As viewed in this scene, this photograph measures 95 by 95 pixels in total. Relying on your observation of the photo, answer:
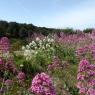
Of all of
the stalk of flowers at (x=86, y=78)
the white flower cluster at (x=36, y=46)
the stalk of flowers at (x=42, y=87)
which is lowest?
the white flower cluster at (x=36, y=46)

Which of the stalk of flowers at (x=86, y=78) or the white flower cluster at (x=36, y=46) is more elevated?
the stalk of flowers at (x=86, y=78)

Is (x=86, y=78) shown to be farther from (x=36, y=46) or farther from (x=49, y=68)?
(x=36, y=46)

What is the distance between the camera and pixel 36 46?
1830cm

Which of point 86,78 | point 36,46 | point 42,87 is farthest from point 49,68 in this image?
point 36,46

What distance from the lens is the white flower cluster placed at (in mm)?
16625

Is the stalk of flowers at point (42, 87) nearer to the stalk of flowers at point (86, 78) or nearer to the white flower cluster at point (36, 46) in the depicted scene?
the stalk of flowers at point (86, 78)

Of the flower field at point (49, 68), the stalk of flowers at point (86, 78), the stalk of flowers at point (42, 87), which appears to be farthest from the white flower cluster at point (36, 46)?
the stalk of flowers at point (42, 87)

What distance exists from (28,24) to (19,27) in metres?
1.55

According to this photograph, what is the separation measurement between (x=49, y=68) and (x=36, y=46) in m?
6.99

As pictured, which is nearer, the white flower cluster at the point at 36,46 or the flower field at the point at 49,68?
the flower field at the point at 49,68

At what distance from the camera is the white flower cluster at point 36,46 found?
16625 millimetres

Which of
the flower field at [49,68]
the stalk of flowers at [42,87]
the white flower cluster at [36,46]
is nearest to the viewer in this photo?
the stalk of flowers at [42,87]

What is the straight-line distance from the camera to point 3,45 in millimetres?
8516

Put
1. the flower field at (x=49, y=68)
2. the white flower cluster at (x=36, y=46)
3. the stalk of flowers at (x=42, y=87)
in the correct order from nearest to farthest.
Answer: the stalk of flowers at (x=42, y=87) → the flower field at (x=49, y=68) → the white flower cluster at (x=36, y=46)
